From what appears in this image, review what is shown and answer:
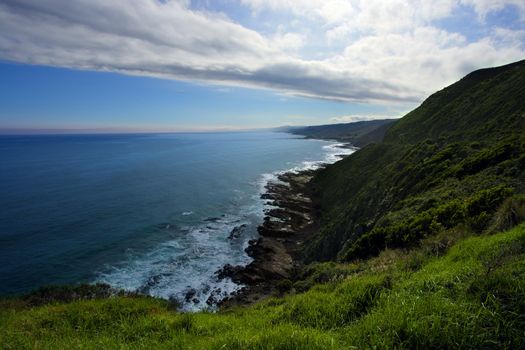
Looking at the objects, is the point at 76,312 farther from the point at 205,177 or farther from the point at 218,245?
the point at 205,177

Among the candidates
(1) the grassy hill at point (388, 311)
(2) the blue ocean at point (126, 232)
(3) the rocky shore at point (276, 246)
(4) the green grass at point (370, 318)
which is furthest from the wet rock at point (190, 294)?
(4) the green grass at point (370, 318)

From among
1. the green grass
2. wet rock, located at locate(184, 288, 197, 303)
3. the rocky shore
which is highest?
the green grass

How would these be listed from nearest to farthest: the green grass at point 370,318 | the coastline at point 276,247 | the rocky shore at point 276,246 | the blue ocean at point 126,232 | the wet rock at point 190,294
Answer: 1. the green grass at point 370,318
2. the wet rock at point 190,294
3. the coastline at point 276,247
4. the rocky shore at point 276,246
5. the blue ocean at point 126,232

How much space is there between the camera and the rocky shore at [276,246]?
Answer: 27422 mm

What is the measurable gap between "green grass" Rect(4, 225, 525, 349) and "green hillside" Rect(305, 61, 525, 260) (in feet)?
15.7

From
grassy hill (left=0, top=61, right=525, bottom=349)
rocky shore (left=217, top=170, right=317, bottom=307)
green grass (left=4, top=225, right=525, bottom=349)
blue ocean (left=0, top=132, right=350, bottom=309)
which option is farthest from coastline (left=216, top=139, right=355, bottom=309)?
green grass (left=4, top=225, right=525, bottom=349)

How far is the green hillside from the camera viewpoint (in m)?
13.9

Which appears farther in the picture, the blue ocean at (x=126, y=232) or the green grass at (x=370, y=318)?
the blue ocean at (x=126, y=232)

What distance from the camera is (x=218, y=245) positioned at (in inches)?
1480

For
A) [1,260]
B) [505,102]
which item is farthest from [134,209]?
[505,102]

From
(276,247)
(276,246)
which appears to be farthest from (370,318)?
(276,246)

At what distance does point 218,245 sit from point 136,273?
10873mm

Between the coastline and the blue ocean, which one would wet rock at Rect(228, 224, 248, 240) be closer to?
the blue ocean

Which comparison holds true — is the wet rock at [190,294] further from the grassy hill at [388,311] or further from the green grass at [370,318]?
the green grass at [370,318]
